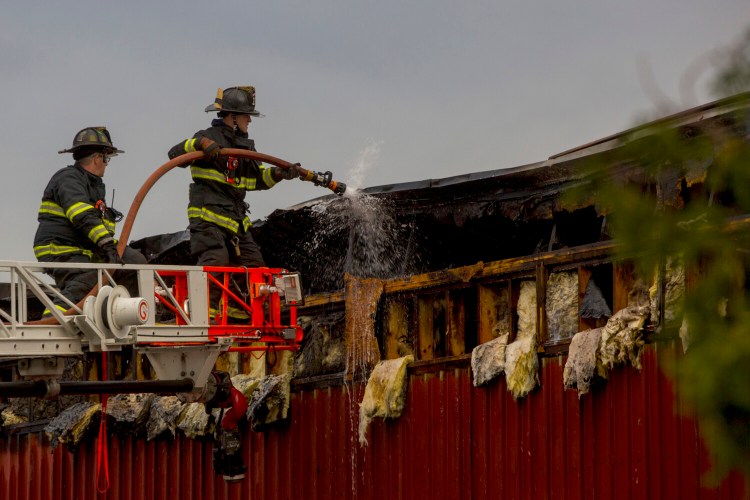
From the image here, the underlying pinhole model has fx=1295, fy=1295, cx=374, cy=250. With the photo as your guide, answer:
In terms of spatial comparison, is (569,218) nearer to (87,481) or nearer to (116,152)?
(116,152)

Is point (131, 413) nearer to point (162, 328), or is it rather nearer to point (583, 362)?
point (162, 328)

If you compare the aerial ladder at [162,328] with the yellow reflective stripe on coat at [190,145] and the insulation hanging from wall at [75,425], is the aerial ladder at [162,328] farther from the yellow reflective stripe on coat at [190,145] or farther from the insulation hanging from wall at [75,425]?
the insulation hanging from wall at [75,425]

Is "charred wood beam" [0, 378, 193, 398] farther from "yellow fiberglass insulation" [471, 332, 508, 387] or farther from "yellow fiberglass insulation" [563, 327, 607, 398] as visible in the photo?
"yellow fiberglass insulation" [563, 327, 607, 398]

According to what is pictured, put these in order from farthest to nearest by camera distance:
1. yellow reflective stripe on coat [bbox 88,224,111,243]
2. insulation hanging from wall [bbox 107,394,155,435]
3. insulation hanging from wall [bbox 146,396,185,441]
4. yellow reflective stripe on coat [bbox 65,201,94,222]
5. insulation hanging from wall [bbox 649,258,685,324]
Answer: insulation hanging from wall [bbox 107,394,155,435] < insulation hanging from wall [bbox 146,396,185,441] < yellow reflective stripe on coat [bbox 65,201,94,222] < yellow reflective stripe on coat [bbox 88,224,111,243] < insulation hanging from wall [bbox 649,258,685,324]

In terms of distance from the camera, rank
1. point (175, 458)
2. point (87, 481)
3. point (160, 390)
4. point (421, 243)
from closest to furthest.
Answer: point (160, 390)
point (421, 243)
point (175, 458)
point (87, 481)

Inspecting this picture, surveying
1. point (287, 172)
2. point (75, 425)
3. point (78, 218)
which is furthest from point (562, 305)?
point (75, 425)

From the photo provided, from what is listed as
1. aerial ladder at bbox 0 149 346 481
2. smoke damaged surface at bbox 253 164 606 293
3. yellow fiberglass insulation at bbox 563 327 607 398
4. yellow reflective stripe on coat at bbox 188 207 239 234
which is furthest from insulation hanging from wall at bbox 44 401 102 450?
yellow fiberglass insulation at bbox 563 327 607 398

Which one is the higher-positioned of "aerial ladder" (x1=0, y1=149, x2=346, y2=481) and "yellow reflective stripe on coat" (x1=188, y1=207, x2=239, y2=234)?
"yellow reflective stripe on coat" (x1=188, y1=207, x2=239, y2=234)

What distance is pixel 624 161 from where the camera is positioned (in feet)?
9.89

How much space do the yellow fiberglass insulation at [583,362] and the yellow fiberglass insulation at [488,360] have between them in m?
0.82

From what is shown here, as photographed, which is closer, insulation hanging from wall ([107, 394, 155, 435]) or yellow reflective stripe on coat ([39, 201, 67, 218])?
yellow reflective stripe on coat ([39, 201, 67, 218])

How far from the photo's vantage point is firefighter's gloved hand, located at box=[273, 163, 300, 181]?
1127 centimetres

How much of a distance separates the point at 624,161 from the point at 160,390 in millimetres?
7777

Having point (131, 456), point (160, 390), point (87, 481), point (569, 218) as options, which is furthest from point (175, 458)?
point (569, 218)
